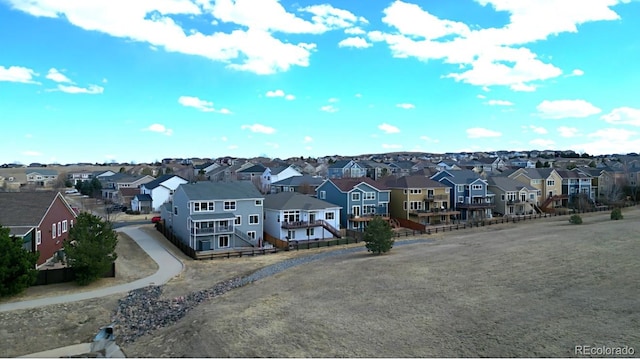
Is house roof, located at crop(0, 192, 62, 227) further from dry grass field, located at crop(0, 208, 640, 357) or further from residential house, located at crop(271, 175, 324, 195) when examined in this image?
residential house, located at crop(271, 175, 324, 195)

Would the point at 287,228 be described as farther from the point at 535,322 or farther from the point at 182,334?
the point at 535,322

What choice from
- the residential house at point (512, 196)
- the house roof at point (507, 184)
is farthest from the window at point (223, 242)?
the house roof at point (507, 184)

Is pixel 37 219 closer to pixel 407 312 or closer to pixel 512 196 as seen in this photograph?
pixel 407 312

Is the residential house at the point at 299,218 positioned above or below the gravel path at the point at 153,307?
above

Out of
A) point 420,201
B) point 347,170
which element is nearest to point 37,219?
point 420,201

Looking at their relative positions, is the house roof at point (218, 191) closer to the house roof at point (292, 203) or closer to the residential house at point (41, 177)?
the house roof at point (292, 203)

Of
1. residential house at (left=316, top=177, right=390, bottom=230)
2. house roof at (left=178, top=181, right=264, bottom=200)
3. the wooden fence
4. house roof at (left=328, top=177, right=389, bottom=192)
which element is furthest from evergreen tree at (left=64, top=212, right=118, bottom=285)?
house roof at (left=328, top=177, right=389, bottom=192)
